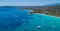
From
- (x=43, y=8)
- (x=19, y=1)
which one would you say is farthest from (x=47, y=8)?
(x=19, y=1)

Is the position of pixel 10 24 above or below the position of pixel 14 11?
below

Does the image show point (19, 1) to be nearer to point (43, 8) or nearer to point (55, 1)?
point (43, 8)

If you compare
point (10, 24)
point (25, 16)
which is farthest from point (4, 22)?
point (25, 16)

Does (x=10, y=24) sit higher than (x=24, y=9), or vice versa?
(x=24, y=9)

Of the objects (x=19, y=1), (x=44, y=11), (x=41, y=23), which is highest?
(x=19, y=1)

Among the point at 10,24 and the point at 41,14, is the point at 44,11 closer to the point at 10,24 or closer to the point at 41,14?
the point at 41,14
